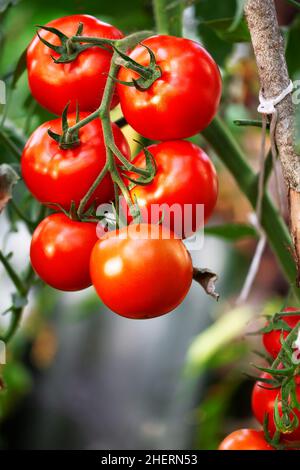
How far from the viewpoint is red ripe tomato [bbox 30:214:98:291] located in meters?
0.51

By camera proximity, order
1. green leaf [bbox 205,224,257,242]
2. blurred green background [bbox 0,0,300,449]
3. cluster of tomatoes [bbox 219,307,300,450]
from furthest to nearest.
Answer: blurred green background [bbox 0,0,300,449], green leaf [bbox 205,224,257,242], cluster of tomatoes [bbox 219,307,300,450]

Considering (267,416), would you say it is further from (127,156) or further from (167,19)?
(167,19)

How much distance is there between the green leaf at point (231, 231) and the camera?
2.58ft

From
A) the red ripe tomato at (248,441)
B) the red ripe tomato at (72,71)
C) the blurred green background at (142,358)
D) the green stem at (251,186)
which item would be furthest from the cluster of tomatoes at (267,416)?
the blurred green background at (142,358)

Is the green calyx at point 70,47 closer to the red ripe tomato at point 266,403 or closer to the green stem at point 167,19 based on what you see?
the green stem at point 167,19

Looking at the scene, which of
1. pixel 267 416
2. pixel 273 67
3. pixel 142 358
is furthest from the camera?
pixel 142 358

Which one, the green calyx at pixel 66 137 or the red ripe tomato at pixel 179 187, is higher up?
the green calyx at pixel 66 137

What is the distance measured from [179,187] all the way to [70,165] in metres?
0.08

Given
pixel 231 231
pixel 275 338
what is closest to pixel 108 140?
pixel 275 338

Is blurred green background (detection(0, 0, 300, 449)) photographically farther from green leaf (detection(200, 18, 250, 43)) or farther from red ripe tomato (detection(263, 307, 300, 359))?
red ripe tomato (detection(263, 307, 300, 359))

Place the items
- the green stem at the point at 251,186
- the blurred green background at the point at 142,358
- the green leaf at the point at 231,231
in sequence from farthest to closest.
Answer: the blurred green background at the point at 142,358 → the green leaf at the point at 231,231 → the green stem at the point at 251,186

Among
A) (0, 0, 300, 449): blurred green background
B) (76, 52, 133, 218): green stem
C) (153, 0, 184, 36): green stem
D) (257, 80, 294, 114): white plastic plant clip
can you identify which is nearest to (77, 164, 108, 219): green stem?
(76, 52, 133, 218): green stem

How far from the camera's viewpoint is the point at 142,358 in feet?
5.98

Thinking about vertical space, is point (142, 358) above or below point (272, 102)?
below
